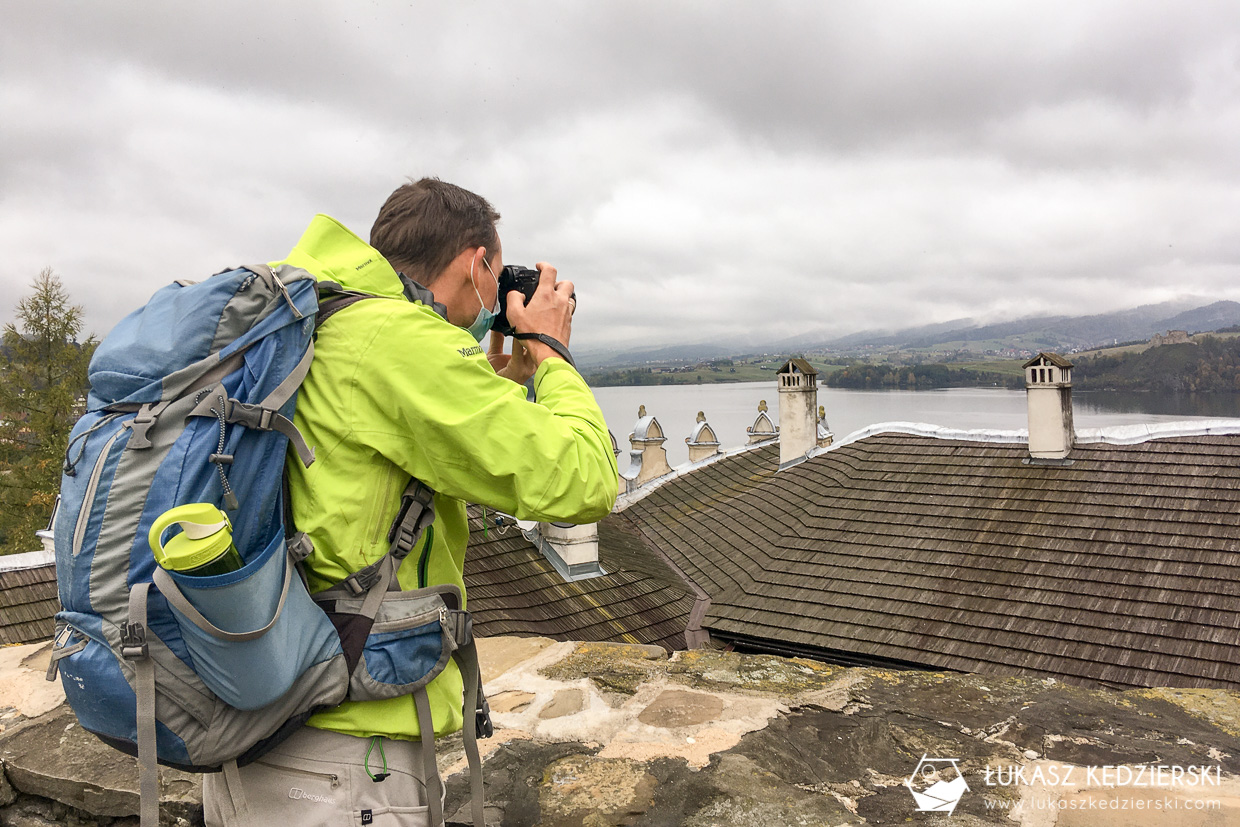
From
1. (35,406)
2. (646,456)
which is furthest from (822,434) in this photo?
(35,406)

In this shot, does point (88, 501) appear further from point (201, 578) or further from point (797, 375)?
point (797, 375)

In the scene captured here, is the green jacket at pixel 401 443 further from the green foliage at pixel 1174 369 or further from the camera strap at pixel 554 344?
the green foliage at pixel 1174 369

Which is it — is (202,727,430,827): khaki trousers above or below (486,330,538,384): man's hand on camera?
below

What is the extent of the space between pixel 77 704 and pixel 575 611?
31.2 feet

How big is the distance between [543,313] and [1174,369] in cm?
4857

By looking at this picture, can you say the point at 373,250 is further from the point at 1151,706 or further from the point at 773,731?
the point at 1151,706

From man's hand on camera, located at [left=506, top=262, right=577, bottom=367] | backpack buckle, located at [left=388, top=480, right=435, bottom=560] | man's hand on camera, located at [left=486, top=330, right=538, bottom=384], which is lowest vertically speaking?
backpack buckle, located at [left=388, top=480, right=435, bottom=560]

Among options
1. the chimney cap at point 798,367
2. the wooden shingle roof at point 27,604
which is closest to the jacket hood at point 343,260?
the wooden shingle roof at point 27,604

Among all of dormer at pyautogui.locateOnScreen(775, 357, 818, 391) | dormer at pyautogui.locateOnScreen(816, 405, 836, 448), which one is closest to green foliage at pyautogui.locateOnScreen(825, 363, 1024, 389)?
dormer at pyautogui.locateOnScreen(816, 405, 836, 448)

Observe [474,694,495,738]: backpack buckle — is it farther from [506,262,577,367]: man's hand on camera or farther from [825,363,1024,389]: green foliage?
[825,363,1024,389]: green foliage

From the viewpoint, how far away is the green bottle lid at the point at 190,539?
1046 millimetres

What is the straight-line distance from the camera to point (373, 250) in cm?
148

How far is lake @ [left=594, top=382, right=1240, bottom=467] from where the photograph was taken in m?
32.9

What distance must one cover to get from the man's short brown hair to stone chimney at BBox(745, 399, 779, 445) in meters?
17.4
